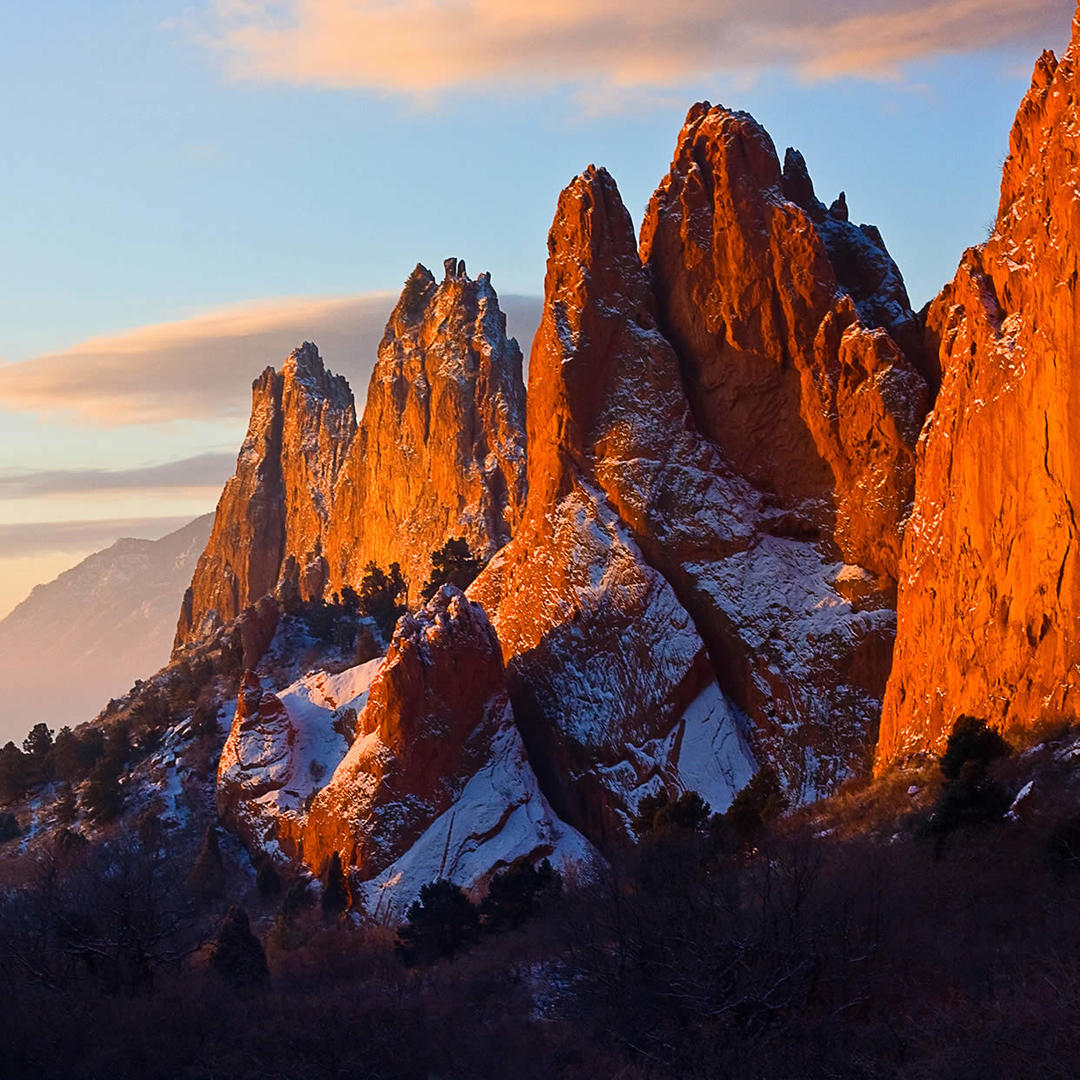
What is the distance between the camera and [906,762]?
5475 centimetres

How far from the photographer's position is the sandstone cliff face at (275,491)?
14400 cm

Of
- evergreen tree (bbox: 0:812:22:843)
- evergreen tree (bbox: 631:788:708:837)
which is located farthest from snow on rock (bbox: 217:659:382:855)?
evergreen tree (bbox: 631:788:708:837)

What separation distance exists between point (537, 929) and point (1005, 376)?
71.1 feet

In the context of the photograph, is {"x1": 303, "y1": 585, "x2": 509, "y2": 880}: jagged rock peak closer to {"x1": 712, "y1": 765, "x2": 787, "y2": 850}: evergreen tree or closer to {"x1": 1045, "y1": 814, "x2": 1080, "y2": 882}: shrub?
{"x1": 712, "y1": 765, "x2": 787, "y2": 850}: evergreen tree

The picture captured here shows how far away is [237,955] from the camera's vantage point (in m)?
53.2

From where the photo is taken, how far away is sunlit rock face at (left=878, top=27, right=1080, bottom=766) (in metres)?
48.1

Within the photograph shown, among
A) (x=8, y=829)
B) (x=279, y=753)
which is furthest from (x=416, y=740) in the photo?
(x=8, y=829)

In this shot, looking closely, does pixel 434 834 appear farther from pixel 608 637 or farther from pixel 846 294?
pixel 846 294

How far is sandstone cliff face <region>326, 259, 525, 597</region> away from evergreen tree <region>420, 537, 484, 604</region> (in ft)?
29.5

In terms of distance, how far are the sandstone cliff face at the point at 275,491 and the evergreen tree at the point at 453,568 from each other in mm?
39037

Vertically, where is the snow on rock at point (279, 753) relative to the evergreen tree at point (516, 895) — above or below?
above

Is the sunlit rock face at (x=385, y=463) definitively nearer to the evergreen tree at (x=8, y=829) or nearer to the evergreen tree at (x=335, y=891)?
the evergreen tree at (x=8, y=829)


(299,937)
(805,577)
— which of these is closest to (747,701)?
(805,577)

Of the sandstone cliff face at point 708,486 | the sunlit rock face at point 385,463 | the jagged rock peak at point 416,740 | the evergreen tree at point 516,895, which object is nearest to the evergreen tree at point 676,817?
the sandstone cliff face at point 708,486
